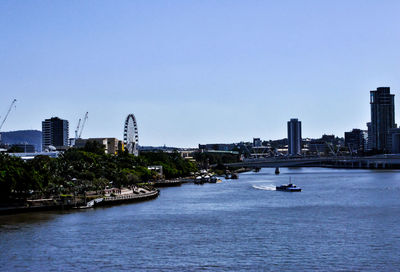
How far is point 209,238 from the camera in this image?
3425 centimetres

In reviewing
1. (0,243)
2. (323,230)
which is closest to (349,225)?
(323,230)

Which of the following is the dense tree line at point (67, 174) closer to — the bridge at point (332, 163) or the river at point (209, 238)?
the river at point (209, 238)

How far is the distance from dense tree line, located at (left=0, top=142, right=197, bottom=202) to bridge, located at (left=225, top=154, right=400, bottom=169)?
1844 centimetres

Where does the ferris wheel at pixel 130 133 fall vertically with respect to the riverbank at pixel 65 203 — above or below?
above

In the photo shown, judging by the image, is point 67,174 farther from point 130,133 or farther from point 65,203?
point 130,133

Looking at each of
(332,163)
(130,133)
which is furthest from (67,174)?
(332,163)

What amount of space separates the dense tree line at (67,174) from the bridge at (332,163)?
1844 cm

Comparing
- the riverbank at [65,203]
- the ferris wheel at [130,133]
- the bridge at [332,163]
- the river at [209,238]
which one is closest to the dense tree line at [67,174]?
the riverbank at [65,203]

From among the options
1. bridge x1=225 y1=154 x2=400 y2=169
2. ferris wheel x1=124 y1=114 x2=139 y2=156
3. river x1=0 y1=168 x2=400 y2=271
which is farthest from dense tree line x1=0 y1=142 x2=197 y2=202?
bridge x1=225 y1=154 x2=400 y2=169

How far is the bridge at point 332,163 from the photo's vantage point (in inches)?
4599

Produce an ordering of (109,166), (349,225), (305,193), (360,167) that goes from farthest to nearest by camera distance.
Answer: (360,167) → (109,166) → (305,193) → (349,225)

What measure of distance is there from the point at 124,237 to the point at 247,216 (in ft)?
38.4

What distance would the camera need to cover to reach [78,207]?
1993 inches

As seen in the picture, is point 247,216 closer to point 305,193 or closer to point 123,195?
point 123,195
